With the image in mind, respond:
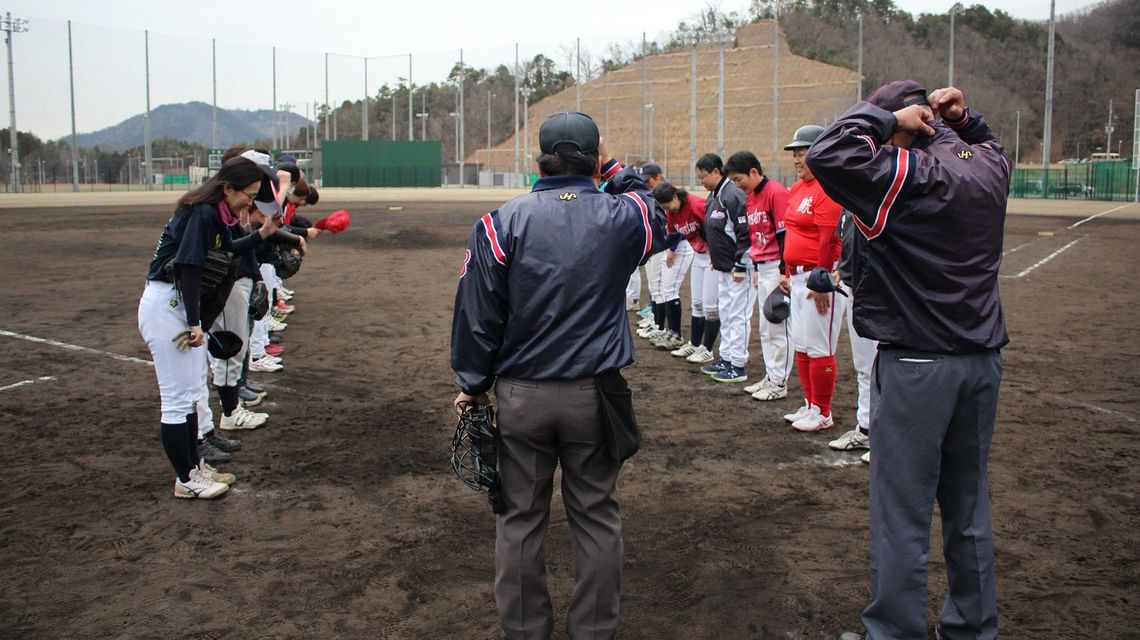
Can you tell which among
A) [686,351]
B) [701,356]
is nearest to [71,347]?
[686,351]

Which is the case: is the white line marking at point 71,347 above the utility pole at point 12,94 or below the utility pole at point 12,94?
below

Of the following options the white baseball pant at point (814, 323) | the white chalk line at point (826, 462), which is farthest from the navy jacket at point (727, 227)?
the white chalk line at point (826, 462)

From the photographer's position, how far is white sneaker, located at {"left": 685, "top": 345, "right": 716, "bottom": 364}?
31.3 feet

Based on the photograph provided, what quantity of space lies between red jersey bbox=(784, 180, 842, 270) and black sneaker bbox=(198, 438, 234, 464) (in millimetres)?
4478

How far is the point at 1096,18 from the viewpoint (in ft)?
306

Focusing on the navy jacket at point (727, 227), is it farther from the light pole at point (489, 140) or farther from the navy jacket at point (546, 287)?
the light pole at point (489, 140)

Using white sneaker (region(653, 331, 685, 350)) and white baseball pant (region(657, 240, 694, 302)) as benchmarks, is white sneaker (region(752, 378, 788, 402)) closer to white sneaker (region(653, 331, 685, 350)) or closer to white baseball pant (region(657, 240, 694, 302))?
white sneaker (region(653, 331, 685, 350))

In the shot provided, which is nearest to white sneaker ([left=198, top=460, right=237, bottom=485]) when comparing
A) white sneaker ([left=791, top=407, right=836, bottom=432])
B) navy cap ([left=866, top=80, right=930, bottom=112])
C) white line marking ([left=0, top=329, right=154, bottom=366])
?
white line marking ([left=0, top=329, right=154, bottom=366])

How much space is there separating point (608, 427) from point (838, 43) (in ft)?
320

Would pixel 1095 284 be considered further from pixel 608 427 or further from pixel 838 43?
pixel 838 43

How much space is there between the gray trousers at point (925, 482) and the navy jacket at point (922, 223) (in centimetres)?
13

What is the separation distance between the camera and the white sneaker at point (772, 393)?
25.9 feet

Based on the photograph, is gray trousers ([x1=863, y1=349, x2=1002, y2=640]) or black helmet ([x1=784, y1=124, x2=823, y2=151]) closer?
gray trousers ([x1=863, y1=349, x2=1002, y2=640])

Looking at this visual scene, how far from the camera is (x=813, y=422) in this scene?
688 cm
